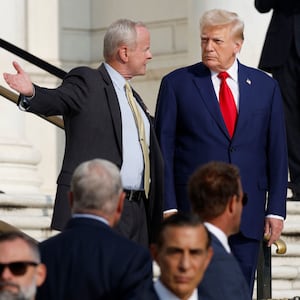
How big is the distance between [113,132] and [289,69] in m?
3.25

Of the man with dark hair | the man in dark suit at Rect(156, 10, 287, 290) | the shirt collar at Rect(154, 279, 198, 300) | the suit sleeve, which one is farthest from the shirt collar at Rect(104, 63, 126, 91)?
the man with dark hair

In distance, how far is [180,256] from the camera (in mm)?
7273

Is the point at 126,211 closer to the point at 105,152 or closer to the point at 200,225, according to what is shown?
the point at 105,152

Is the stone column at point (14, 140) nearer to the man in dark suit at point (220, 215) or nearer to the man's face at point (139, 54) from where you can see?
the man's face at point (139, 54)

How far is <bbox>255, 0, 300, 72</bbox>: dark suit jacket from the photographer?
495 inches

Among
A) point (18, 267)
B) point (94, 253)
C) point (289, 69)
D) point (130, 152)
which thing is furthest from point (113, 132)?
point (289, 69)

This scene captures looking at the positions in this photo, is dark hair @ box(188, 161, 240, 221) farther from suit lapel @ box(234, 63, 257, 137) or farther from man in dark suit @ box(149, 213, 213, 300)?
suit lapel @ box(234, 63, 257, 137)

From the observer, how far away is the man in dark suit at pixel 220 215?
778cm

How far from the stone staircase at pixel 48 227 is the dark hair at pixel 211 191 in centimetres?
391

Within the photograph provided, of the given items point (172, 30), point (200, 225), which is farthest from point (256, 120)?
point (172, 30)

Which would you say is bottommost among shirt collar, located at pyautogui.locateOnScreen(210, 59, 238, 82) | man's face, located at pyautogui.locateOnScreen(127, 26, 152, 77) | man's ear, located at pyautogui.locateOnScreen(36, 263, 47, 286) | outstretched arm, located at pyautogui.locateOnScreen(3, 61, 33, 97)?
man's ear, located at pyautogui.locateOnScreen(36, 263, 47, 286)

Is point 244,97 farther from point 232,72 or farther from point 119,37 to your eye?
point 119,37

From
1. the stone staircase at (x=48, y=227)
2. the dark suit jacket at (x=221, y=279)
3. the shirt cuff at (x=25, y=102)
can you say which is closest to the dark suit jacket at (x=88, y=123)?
the shirt cuff at (x=25, y=102)

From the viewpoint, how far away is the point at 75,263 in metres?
7.32
